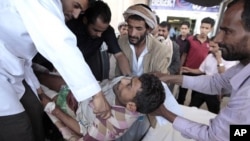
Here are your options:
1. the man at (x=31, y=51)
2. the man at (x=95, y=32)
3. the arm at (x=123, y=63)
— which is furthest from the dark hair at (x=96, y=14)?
the man at (x=31, y=51)

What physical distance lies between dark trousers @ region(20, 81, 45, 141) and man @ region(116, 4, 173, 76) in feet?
2.50

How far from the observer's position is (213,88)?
4.69ft

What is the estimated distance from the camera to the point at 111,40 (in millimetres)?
1838

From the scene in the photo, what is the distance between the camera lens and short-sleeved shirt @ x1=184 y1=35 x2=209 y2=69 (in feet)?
10.3

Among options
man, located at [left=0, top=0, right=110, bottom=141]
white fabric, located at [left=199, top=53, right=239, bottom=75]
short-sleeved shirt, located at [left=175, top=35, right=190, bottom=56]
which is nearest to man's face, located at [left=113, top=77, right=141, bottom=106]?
man, located at [left=0, top=0, right=110, bottom=141]

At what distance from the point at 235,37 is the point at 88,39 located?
1080 mm

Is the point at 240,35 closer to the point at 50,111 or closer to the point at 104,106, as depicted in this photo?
the point at 104,106

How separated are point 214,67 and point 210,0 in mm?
1048

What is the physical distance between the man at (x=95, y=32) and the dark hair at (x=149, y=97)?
21.7 inches

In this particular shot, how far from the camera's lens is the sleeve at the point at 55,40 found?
0.81 metres

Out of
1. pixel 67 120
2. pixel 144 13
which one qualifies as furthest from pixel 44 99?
pixel 144 13

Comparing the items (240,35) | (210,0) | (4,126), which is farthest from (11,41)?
(210,0)

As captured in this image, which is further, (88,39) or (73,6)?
(88,39)

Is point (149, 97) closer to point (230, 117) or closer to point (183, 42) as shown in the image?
point (230, 117)
